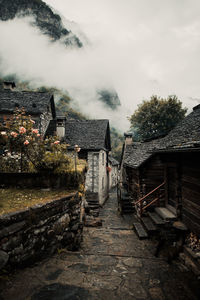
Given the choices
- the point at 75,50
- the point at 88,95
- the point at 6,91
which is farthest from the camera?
the point at 75,50

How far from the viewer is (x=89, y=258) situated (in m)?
4.32

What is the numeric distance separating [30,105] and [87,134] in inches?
247

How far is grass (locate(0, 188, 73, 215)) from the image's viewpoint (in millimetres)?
2963

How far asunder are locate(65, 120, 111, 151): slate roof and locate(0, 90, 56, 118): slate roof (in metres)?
3.45

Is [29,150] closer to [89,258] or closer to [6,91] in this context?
[89,258]

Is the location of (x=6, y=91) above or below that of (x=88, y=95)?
below

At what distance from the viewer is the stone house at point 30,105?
47.7ft

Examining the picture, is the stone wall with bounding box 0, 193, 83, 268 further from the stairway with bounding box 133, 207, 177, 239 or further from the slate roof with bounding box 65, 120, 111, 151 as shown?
the slate roof with bounding box 65, 120, 111, 151

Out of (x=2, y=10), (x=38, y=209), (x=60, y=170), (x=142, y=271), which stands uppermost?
(x=2, y=10)

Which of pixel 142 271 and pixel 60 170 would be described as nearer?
pixel 142 271

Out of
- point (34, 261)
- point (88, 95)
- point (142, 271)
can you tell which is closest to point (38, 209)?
point (34, 261)

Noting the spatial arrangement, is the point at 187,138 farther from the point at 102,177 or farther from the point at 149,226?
the point at 102,177

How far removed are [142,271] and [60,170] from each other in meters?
3.38

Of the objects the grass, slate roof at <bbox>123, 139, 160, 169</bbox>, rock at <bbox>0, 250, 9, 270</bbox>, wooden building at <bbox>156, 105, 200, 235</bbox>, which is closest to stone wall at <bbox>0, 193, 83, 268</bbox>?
rock at <bbox>0, 250, 9, 270</bbox>
